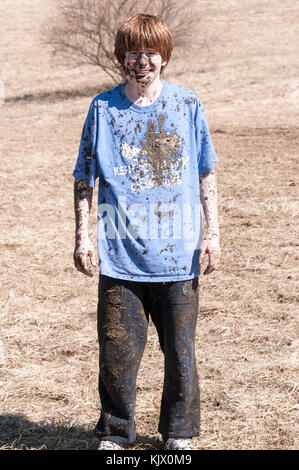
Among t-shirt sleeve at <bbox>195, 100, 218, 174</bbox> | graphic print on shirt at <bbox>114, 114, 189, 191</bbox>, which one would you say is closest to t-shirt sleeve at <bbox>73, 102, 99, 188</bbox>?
graphic print on shirt at <bbox>114, 114, 189, 191</bbox>

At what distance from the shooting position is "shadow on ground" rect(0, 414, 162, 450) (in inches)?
131

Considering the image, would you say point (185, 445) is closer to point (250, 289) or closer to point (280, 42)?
point (250, 289)

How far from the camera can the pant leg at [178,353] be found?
9.34ft

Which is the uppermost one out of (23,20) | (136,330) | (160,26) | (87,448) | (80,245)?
(23,20)

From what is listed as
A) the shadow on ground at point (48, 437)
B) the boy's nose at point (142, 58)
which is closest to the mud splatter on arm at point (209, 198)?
the boy's nose at point (142, 58)

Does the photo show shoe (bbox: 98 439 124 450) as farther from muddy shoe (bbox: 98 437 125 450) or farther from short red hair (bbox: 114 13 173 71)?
short red hair (bbox: 114 13 173 71)

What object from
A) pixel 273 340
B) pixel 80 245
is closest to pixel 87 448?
pixel 80 245

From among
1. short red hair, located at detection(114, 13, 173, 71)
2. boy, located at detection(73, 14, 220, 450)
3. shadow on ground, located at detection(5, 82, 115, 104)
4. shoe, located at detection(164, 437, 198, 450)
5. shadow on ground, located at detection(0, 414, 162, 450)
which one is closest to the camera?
short red hair, located at detection(114, 13, 173, 71)

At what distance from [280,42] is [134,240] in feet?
71.6

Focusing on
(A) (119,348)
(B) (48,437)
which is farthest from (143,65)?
(B) (48,437)

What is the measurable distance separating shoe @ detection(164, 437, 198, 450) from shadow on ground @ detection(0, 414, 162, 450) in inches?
9.1

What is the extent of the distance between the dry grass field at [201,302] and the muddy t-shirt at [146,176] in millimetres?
1015

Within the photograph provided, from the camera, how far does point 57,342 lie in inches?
185

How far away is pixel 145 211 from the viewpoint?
9.19 ft
